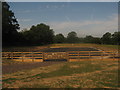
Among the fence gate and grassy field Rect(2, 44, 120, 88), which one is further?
the fence gate

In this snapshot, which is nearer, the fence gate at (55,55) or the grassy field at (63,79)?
the grassy field at (63,79)

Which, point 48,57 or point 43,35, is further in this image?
point 43,35

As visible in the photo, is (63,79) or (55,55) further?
(55,55)

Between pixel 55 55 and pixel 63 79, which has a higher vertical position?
pixel 55 55

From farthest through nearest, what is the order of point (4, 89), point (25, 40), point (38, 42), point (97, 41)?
1. point (97, 41)
2. point (38, 42)
3. point (25, 40)
4. point (4, 89)

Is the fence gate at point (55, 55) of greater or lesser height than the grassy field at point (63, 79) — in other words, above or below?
above

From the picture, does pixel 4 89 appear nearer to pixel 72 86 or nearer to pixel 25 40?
pixel 72 86

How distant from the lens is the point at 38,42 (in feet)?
148

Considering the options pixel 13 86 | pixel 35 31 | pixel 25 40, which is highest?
pixel 35 31

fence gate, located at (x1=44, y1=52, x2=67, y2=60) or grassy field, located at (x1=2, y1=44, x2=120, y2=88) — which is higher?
fence gate, located at (x1=44, y1=52, x2=67, y2=60)

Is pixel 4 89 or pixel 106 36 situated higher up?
pixel 106 36

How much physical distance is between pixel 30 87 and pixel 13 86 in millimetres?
661

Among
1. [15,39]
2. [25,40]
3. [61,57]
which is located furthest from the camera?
[25,40]

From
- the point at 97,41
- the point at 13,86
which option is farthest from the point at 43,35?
the point at 13,86
